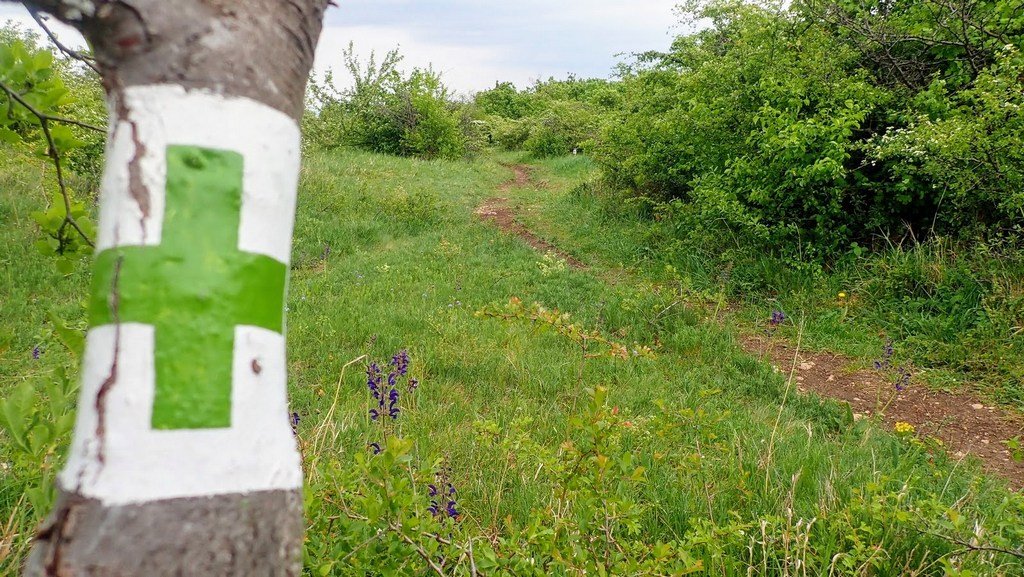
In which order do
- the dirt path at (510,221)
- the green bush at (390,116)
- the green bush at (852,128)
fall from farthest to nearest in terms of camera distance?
the green bush at (390,116), the dirt path at (510,221), the green bush at (852,128)

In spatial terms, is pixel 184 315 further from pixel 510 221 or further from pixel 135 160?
pixel 510 221

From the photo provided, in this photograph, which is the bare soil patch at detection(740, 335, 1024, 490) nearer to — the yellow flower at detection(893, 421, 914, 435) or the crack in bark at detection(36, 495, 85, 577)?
the yellow flower at detection(893, 421, 914, 435)

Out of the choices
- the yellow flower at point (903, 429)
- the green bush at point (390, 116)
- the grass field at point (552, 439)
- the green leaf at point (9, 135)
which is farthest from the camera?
the green bush at point (390, 116)

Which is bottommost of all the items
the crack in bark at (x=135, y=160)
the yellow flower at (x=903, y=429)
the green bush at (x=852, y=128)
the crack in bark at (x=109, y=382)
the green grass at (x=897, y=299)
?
the yellow flower at (x=903, y=429)

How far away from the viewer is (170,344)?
0.59 meters

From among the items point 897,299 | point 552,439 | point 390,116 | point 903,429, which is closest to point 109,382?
point 552,439

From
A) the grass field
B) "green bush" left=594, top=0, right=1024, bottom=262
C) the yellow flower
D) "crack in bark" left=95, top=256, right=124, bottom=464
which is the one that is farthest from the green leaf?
"green bush" left=594, top=0, right=1024, bottom=262

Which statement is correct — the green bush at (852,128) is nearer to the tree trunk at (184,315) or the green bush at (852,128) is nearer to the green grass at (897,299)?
the green grass at (897,299)

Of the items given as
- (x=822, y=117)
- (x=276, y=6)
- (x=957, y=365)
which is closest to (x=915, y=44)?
(x=822, y=117)

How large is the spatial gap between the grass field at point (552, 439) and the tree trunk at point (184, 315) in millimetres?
945

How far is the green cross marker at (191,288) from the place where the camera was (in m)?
0.58

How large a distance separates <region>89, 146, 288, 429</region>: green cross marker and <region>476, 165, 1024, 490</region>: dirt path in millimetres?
3871

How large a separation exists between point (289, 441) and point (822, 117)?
6.61 metres

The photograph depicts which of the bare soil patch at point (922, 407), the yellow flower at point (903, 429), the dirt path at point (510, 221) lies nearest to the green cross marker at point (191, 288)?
the bare soil patch at point (922, 407)
